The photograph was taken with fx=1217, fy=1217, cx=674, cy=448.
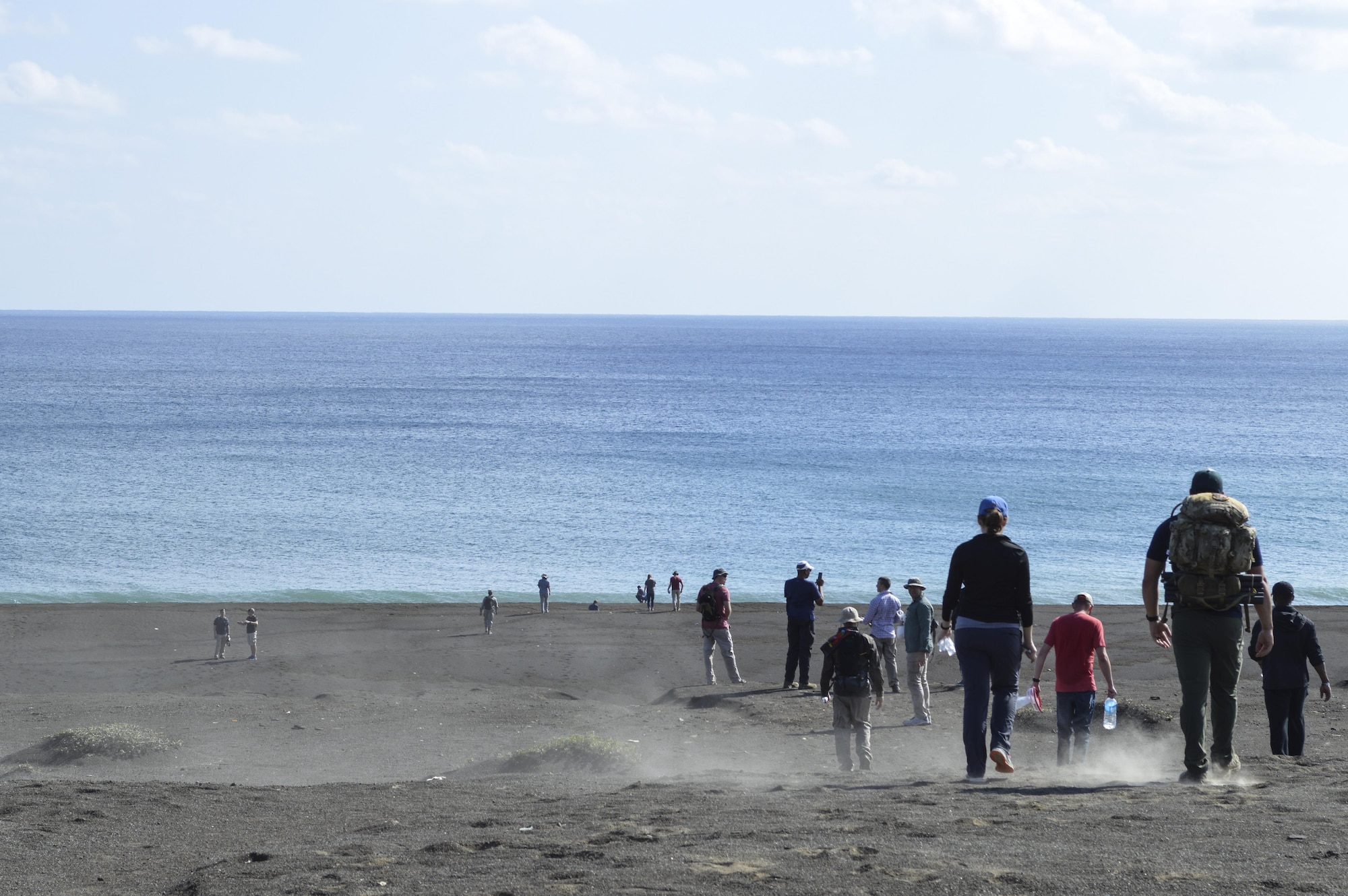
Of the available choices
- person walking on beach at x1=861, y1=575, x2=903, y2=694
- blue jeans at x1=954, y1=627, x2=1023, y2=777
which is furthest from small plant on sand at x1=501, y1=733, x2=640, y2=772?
person walking on beach at x1=861, y1=575, x2=903, y2=694

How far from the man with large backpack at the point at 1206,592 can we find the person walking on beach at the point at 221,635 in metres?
20.1

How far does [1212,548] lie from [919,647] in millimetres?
6923

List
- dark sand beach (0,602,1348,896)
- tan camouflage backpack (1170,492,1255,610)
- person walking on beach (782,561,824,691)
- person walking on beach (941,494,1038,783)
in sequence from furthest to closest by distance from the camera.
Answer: person walking on beach (782,561,824,691), person walking on beach (941,494,1038,783), tan camouflage backpack (1170,492,1255,610), dark sand beach (0,602,1348,896)

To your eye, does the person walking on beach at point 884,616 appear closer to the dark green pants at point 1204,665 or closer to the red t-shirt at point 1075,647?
the red t-shirt at point 1075,647

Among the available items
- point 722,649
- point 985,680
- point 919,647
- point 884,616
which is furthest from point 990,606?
point 722,649

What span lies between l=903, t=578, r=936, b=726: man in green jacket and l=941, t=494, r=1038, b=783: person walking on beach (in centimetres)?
526

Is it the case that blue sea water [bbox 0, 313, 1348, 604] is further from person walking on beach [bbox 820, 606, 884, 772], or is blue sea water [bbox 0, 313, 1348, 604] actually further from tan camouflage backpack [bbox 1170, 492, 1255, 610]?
tan camouflage backpack [bbox 1170, 492, 1255, 610]

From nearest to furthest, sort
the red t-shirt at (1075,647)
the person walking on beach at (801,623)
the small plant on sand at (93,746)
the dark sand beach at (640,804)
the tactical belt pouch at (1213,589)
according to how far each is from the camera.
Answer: the dark sand beach at (640,804), the tactical belt pouch at (1213,589), the red t-shirt at (1075,647), the small plant on sand at (93,746), the person walking on beach at (801,623)

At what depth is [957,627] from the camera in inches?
319

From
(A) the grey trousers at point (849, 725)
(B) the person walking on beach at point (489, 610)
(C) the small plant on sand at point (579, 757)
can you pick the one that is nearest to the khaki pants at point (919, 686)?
(A) the grey trousers at point (849, 725)

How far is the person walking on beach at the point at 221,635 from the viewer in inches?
940

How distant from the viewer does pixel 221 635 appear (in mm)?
23969

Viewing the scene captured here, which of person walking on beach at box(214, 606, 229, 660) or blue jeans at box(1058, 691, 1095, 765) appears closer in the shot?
blue jeans at box(1058, 691, 1095, 765)

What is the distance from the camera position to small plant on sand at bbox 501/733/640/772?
11.2 m
